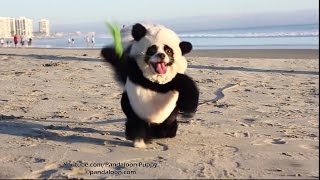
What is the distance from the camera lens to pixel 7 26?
84062 mm

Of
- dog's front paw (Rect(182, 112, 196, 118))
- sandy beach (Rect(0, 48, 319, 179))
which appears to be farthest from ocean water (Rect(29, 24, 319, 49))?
dog's front paw (Rect(182, 112, 196, 118))

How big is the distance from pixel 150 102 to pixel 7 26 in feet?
276

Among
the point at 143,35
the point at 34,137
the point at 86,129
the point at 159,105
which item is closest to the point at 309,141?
the point at 159,105

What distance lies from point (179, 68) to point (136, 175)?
1235 mm

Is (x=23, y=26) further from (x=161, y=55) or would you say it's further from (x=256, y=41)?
(x=161, y=55)

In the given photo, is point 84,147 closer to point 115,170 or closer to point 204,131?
point 115,170

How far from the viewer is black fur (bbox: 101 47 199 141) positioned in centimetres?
452

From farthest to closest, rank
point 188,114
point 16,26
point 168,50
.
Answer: point 16,26
point 188,114
point 168,50

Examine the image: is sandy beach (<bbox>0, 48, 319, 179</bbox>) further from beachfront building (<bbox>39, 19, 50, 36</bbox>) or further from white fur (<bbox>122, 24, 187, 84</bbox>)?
beachfront building (<bbox>39, 19, 50, 36</bbox>)

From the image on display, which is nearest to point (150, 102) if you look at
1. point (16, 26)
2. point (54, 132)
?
point (54, 132)

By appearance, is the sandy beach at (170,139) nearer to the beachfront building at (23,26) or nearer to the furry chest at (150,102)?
the furry chest at (150,102)

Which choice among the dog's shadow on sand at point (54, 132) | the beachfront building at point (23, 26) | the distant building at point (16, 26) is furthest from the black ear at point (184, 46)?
the beachfront building at point (23, 26)

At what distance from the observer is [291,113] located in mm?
6109

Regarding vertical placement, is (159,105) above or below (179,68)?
below
